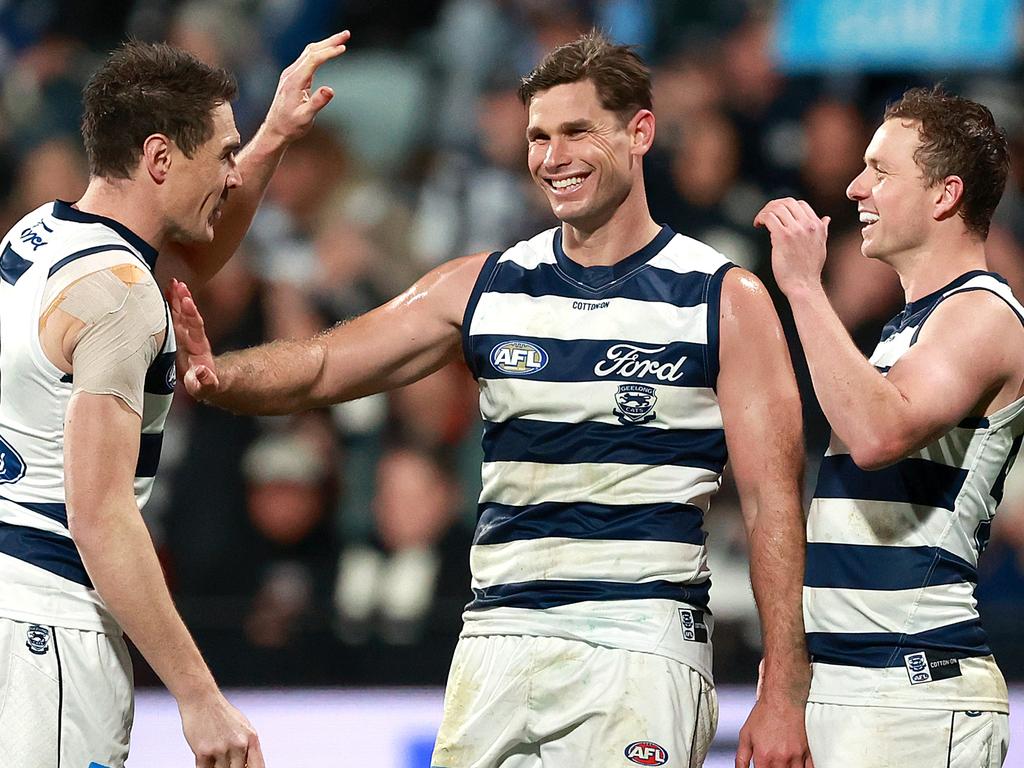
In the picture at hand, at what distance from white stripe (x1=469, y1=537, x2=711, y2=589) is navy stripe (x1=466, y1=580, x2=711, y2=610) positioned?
0.01 meters

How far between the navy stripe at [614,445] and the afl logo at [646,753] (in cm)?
58

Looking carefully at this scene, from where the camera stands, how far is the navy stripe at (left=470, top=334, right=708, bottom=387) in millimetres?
3193

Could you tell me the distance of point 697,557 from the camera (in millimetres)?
3217

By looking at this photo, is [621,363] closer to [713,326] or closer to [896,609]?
[713,326]

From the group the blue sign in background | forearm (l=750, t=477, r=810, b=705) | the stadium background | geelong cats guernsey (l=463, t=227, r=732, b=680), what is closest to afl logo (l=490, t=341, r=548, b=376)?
geelong cats guernsey (l=463, t=227, r=732, b=680)

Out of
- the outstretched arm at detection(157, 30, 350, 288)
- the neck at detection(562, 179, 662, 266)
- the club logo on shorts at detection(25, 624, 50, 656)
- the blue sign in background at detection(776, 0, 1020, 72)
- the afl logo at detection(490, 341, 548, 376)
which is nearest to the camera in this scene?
the club logo on shorts at detection(25, 624, 50, 656)

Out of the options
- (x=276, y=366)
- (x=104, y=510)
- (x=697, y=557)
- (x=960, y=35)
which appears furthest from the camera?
(x=960, y=35)

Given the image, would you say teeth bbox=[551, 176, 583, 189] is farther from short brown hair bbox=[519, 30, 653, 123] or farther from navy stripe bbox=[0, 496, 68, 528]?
navy stripe bbox=[0, 496, 68, 528]

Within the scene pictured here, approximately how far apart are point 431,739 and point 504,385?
219cm

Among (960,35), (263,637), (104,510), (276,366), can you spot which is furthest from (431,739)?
(960,35)

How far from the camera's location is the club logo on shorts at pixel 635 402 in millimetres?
3184

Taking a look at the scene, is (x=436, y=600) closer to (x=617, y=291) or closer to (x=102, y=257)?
(x=617, y=291)

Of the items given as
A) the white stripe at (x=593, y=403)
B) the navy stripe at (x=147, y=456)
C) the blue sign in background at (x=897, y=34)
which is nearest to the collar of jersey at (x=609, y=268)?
the white stripe at (x=593, y=403)

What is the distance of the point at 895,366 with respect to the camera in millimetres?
3023
